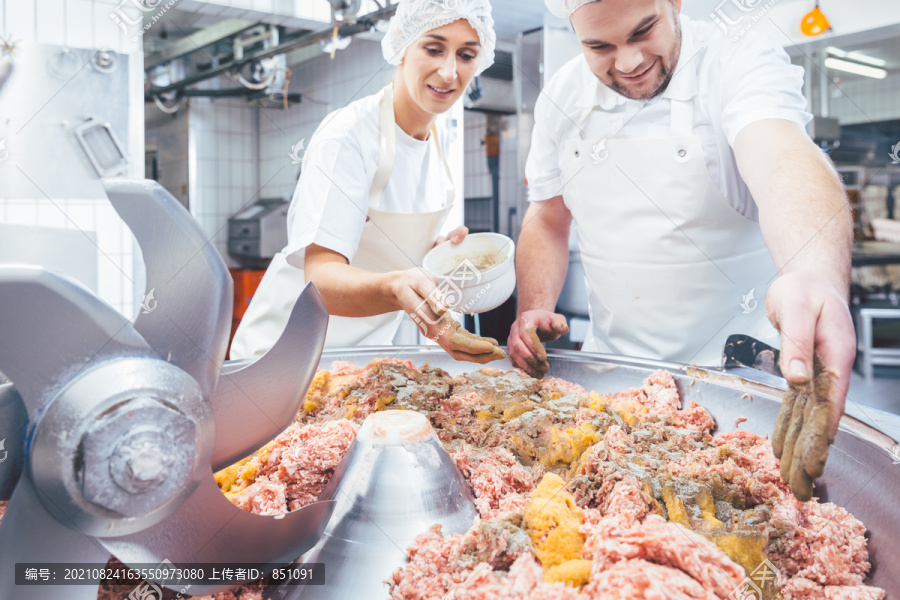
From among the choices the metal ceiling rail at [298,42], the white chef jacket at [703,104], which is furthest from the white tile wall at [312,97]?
the white chef jacket at [703,104]

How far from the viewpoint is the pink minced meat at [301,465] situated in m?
0.77

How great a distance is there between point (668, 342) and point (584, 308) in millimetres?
2017

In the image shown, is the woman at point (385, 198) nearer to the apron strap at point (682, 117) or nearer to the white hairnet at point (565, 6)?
the white hairnet at point (565, 6)

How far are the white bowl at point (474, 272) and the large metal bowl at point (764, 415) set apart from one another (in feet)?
0.66

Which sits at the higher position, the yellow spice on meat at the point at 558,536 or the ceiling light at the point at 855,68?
the ceiling light at the point at 855,68

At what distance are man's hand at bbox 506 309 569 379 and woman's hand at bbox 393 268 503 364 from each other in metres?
0.17

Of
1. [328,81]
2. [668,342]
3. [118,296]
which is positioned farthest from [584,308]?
[328,81]

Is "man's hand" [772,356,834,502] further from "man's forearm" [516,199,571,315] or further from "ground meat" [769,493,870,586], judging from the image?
"man's forearm" [516,199,571,315]

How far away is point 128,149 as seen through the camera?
102 inches

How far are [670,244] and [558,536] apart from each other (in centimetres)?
103

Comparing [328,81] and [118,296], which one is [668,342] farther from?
[328,81]

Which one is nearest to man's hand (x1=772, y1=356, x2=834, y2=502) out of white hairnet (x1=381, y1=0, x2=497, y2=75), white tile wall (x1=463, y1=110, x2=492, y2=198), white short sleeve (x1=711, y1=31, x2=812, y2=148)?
white short sleeve (x1=711, y1=31, x2=812, y2=148)

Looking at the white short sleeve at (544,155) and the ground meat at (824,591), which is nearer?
the ground meat at (824,591)

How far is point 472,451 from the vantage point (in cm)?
85
